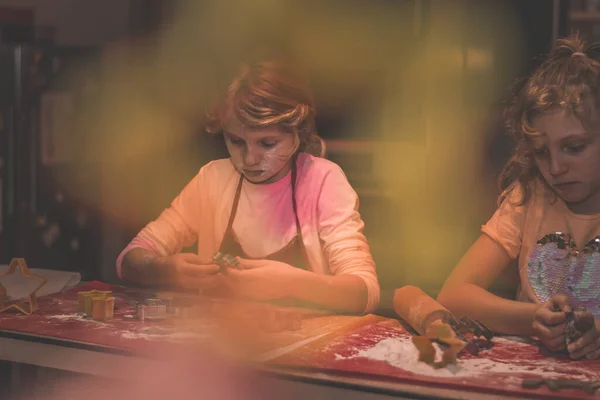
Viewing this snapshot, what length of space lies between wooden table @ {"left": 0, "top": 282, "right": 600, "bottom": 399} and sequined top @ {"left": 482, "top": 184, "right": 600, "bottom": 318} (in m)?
0.18

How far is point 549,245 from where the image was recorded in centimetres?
121

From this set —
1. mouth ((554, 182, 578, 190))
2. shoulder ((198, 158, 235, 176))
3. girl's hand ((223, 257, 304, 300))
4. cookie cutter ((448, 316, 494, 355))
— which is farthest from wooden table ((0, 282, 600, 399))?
shoulder ((198, 158, 235, 176))

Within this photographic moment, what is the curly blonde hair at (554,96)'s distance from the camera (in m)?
1.11

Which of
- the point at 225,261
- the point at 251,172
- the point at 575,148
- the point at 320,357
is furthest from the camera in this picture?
the point at 251,172

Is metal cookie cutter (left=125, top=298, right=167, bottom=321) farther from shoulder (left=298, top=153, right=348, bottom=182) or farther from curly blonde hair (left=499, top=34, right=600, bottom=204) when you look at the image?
curly blonde hair (left=499, top=34, right=600, bottom=204)

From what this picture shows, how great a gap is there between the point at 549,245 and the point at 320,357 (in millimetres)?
466

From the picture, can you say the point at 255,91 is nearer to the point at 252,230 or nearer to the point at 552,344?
the point at 252,230

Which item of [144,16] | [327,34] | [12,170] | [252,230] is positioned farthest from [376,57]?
[12,170]

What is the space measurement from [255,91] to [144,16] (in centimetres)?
48

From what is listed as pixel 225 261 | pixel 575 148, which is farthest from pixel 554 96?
pixel 225 261

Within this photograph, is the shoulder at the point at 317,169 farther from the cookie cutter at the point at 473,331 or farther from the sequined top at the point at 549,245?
the cookie cutter at the point at 473,331

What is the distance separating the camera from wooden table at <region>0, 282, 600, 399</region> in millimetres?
881

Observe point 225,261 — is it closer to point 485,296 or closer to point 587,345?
point 485,296

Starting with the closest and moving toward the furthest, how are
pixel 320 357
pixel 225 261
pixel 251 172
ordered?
pixel 320 357 < pixel 225 261 < pixel 251 172
